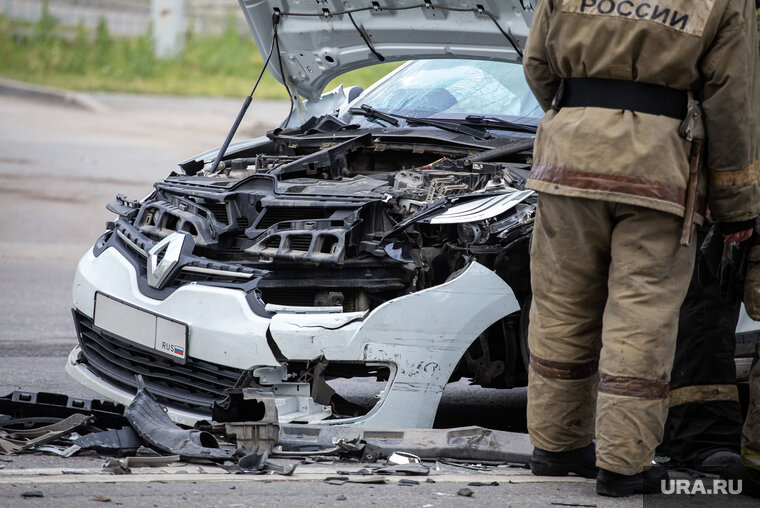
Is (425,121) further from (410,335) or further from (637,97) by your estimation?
(637,97)

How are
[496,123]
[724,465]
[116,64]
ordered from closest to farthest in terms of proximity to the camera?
[724,465]
[496,123]
[116,64]

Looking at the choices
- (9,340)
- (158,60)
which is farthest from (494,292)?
(158,60)

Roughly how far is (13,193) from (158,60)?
11.0 meters

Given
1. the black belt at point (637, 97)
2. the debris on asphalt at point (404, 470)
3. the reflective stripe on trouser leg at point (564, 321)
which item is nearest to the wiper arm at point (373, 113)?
the reflective stripe on trouser leg at point (564, 321)

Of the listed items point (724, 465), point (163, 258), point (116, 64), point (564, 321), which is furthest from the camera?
point (116, 64)

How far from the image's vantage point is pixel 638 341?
356 cm

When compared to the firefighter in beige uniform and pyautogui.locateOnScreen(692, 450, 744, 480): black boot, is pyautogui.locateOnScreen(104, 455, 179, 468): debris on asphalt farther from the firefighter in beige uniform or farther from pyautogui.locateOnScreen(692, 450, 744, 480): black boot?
pyautogui.locateOnScreen(692, 450, 744, 480): black boot

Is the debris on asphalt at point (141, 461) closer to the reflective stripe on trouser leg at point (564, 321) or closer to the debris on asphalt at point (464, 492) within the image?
the debris on asphalt at point (464, 492)

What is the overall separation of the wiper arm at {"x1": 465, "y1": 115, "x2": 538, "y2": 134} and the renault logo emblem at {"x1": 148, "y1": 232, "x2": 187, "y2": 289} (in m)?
1.77

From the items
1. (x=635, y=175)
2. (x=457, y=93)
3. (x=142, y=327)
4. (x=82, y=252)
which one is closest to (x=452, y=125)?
(x=457, y=93)

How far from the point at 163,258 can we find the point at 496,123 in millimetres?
1951

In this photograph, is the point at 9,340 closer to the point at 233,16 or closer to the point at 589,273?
the point at 589,273

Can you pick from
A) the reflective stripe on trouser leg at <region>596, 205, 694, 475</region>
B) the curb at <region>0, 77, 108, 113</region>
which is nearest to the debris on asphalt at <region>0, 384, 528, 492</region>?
the reflective stripe on trouser leg at <region>596, 205, 694, 475</region>

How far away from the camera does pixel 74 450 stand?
13.2 ft
